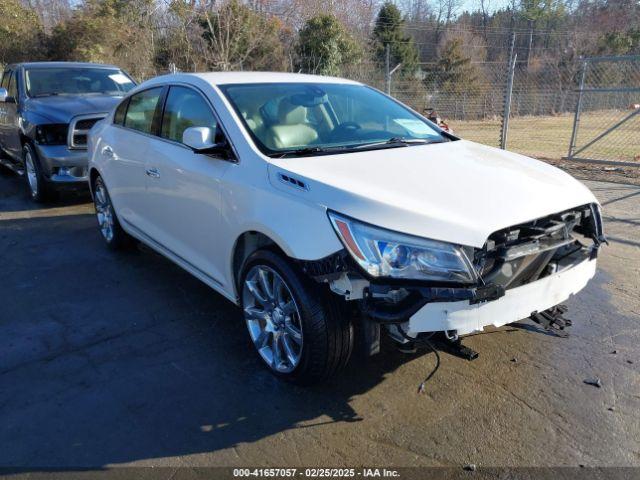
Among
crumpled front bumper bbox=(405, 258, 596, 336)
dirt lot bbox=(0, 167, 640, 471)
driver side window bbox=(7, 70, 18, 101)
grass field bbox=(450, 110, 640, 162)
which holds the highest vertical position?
driver side window bbox=(7, 70, 18, 101)

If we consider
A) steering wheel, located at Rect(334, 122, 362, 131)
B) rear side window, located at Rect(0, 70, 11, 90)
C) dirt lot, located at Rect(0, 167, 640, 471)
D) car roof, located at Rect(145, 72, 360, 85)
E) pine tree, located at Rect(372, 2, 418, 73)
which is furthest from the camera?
pine tree, located at Rect(372, 2, 418, 73)

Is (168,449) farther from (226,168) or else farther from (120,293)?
(120,293)

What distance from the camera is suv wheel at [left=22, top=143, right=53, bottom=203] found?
24.5 feet

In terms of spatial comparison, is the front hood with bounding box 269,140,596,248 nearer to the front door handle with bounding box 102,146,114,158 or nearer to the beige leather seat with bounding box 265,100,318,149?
the beige leather seat with bounding box 265,100,318,149

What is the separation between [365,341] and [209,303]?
72.6 inches

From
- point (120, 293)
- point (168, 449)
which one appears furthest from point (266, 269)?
→ point (120, 293)

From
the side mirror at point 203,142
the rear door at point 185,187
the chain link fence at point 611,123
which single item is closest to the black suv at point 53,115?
the rear door at point 185,187

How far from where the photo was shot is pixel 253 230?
10.6 feet

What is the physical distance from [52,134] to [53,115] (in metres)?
0.25

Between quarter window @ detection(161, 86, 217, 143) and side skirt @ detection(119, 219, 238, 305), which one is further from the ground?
quarter window @ detection(161, 86, 217, 143)

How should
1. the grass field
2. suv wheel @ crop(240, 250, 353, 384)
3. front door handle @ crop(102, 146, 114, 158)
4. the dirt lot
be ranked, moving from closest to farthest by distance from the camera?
the dirt lot < suv wheel @ crop(240, 250, 353, 384) < front door handle @ crop(102, 146, 114, 158) < the grass field

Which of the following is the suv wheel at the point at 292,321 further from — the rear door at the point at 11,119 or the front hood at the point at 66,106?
the rear door at the point at 11,119

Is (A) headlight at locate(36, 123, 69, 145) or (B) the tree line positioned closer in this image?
(A) headlight at locate(36, 123, 69, 145)

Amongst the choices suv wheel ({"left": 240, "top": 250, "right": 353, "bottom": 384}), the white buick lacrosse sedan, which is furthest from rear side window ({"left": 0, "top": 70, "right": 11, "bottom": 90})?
suv wheel ({"left": 240, "top": 250, "right": 353, "bottom": 384})
